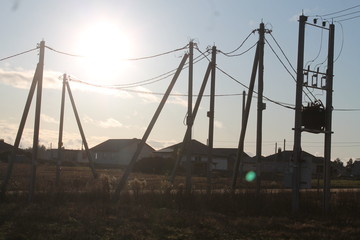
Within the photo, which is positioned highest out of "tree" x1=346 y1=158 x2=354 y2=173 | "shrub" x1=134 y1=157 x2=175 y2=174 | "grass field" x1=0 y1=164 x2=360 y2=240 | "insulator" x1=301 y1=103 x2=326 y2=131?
"tree" x1=346 y1=158 x2=354 y2=173

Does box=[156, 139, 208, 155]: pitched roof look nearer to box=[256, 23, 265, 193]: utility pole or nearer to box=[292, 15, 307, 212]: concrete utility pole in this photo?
box=[256, 23, 265, 193]: utility pole

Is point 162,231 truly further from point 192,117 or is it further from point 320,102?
point 192,117

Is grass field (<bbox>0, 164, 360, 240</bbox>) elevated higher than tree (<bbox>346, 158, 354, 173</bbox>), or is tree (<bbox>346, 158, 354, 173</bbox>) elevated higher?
tree (<bbox>346, 158, 354, 173</bbox>)

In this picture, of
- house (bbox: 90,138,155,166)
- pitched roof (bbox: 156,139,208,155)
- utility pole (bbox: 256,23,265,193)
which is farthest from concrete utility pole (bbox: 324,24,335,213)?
house (bbox: 90,138,155,166)

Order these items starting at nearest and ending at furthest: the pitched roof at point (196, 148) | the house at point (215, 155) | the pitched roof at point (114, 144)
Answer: the house at point (215, 155) < the pitched roof at point (196, 148) < the pitched roof at point (114, 144)

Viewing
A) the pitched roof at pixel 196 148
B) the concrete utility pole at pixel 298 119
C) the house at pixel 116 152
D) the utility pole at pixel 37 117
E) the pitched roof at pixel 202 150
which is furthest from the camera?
the house at pixel 116 152

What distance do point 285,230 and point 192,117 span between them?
1107cm

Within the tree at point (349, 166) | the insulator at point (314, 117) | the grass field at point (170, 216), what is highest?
the tree at point (349, 166)

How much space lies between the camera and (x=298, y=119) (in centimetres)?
1788

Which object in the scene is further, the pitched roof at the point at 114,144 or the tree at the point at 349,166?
the tree at the point at 349,166

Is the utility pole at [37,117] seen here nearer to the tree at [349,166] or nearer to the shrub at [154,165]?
the shrub at [154,165]

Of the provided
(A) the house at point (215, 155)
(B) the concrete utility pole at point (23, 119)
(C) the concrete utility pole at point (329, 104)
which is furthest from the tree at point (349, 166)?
(B) the concrete utility pole at point (23, 119)

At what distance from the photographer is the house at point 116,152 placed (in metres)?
89.2

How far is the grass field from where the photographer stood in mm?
12055
